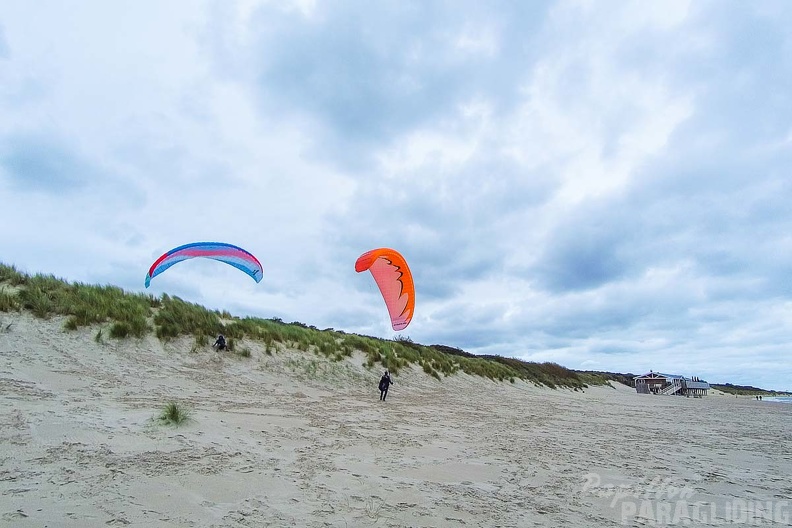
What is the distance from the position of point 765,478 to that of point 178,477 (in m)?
7.07

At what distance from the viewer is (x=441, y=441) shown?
24.8 feet

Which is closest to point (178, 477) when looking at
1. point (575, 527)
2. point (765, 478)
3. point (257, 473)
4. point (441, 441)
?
point (257, 473)

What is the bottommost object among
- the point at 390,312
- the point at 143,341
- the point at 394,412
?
the point at 394,412

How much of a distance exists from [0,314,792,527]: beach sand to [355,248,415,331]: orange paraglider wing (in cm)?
498

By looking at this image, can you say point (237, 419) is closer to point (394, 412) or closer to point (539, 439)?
point (394, 412)

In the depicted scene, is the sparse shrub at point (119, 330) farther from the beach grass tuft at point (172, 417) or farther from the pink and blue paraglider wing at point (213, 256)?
the beach grass tuft at point (172, 417)

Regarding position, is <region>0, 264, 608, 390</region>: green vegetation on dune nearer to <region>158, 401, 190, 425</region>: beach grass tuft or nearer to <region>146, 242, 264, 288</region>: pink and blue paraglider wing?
<region>146, 242, 264, 288</region>: pink and blue paraglider wing

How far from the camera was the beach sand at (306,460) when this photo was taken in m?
3.83

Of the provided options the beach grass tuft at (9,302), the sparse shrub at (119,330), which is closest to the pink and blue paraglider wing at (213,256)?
the sparse shrub at (119,330)

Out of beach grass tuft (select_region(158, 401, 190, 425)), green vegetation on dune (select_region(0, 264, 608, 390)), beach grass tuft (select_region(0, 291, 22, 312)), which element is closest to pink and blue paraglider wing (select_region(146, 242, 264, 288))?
green vegetation on dune (select_region(0, 264, 608, 390))

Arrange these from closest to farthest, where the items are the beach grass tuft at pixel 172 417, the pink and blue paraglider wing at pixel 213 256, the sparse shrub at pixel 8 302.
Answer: the beach grass tuft at pixel 172 417 → the sparse shrub at pixel 8 302 → the pink and blue paraglider wing at pixel 213 256

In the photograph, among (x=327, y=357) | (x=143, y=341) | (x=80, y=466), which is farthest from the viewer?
(x=327, y=357)

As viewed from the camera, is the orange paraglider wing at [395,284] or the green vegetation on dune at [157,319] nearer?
the green vegetation on dune at [157,319]

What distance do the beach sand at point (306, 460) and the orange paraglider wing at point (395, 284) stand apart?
498cm
